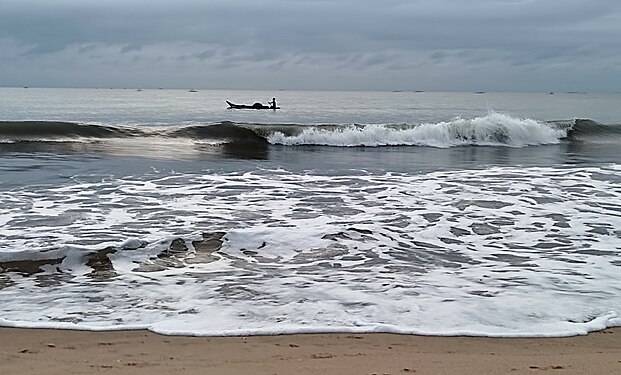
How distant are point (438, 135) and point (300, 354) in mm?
21839

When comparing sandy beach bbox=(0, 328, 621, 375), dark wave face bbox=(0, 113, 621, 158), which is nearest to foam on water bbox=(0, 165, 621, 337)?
sandy beach bbox=(0, 328, 621, 375)

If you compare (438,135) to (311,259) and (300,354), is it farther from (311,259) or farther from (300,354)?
(300,354)

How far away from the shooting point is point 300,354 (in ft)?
13.6

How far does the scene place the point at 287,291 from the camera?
5668 millimetres

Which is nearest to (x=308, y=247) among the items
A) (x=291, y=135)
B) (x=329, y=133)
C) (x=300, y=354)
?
(x=300, y=354)

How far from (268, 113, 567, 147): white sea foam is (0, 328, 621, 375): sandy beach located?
1931 cm

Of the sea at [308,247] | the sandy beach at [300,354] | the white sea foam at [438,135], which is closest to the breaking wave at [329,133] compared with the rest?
the white sea foam at [438,135]

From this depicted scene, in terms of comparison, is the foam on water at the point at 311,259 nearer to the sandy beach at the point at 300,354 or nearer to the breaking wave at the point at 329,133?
the sandy beach at the point at 300,354

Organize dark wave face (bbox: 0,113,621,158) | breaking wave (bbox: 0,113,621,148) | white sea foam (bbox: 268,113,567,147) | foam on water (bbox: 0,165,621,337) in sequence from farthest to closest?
white sea foam (bbox: 268,113,567,147), breaking wave (bbox: 0,113,621,148), dark wave face (bbox: 0,113,621,158), foam on water (bbox: 0,165,621,337)

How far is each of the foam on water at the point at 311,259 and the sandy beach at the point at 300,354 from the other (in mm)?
206

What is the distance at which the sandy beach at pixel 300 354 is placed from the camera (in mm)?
3812

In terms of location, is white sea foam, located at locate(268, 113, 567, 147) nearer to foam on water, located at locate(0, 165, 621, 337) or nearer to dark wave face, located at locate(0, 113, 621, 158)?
dark wave face, located at locate(0, 113, 621, 158)

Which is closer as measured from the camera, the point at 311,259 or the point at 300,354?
the point at 300,354

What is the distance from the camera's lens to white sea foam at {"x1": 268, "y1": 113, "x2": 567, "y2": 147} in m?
24.1
